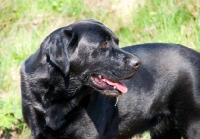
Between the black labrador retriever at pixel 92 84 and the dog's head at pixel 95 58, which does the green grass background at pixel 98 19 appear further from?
the dog's head at pixel 95 58

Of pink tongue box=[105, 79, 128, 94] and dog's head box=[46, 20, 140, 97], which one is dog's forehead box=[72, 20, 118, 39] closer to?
dog's head box=[46, 20, 140, 97]

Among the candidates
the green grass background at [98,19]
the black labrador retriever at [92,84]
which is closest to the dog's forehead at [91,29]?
the black labrador retriever at [92,84]

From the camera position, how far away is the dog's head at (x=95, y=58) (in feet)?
15.0

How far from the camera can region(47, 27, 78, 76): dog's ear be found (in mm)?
4414

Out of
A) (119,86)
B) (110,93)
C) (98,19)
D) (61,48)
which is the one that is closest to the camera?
(61,48)

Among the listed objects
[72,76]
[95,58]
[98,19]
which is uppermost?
[95,58]

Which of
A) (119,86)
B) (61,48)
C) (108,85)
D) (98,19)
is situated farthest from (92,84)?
(98,19)

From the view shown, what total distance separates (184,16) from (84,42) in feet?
11.2

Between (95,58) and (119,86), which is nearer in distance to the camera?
(95,58)

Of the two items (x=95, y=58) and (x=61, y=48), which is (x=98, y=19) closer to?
(x=95, y=58)

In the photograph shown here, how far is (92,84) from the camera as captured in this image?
4.62m

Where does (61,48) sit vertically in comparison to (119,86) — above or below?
above

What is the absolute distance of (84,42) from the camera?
15.0ft

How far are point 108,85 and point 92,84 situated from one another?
0.15 metres
